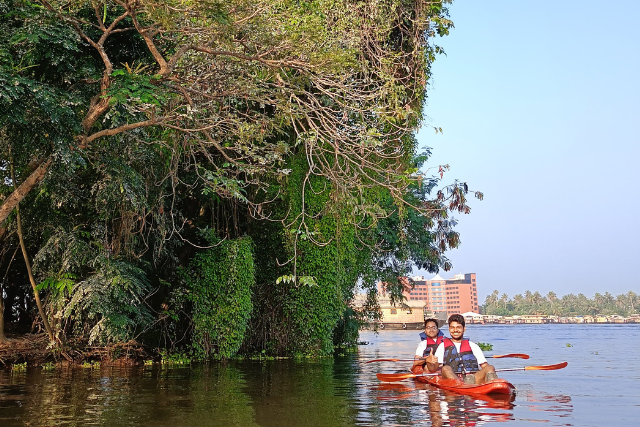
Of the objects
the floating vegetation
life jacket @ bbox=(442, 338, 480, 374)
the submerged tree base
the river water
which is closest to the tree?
life jacket @ bbox=(442, 338, 480, 374)

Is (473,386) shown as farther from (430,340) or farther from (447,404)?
(430,340)

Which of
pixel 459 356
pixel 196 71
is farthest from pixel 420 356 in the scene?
pixel 196 71

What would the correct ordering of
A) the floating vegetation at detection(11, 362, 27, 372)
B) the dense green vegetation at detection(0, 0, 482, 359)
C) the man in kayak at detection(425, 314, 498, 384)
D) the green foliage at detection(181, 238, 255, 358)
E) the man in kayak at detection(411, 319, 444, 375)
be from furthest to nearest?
the green foliage at detection(181, 238, 255, 358) → the floating vegetation at detection(11, 362, 27, 372) → the man in kayak at detection(411, 319, 444, 375) → the man in kayak at detection(425, 314, 498, 384) → the dense green vegetation at detection(0, 0, 482, 359)

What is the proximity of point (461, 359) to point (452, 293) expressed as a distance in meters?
155

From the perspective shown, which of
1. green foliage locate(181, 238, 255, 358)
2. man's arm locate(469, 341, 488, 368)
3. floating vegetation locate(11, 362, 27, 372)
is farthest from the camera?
green foliage locate(181, 238, 255, 358)

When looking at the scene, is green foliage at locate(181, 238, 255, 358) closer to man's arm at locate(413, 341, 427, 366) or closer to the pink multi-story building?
man's arm at locate(413, 341, 427, 366)

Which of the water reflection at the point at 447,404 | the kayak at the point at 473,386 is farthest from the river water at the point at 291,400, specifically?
the kayak at the point at 473,386

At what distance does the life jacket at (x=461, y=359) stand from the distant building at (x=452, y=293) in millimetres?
146267

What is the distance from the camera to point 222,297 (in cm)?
1268

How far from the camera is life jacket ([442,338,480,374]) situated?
791 cm

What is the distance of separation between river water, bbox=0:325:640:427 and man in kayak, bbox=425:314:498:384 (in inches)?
13.7

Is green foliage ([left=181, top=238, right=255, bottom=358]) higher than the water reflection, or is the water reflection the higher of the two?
green foliage ([left=181, top=238, right=255, bottom=358])

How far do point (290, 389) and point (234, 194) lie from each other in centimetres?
312

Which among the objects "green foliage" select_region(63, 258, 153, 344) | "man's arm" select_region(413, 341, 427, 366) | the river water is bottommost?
the river water
